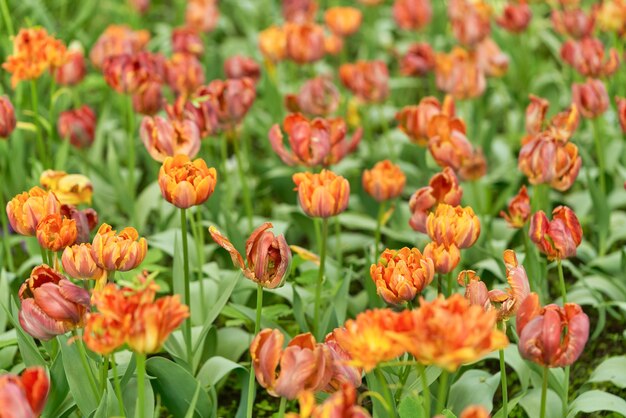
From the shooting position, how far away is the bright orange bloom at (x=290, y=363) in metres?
1.65

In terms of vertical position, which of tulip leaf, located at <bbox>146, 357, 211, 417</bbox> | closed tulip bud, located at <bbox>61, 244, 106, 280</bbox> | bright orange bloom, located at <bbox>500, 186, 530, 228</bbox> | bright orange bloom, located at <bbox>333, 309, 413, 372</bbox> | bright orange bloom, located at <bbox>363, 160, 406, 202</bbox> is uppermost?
bright orange bloom, located at <bbox>333, 309, 413, 372</bbox>

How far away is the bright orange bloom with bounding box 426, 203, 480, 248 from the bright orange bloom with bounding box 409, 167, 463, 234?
0.79 ft

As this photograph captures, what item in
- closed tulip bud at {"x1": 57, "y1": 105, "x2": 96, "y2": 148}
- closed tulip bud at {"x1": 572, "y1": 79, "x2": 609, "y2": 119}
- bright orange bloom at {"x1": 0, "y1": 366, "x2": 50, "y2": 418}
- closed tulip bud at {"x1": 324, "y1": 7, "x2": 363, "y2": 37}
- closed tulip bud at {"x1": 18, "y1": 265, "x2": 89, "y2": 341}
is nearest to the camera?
bright orange bloom at {"x1": 0, "y1": 366, "x2": 50, "y2": 418}

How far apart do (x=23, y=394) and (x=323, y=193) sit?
2.69 ft

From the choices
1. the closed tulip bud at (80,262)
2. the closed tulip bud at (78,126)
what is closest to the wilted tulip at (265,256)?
the closed tulip bud at (80,262)

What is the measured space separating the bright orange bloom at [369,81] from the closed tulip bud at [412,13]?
80cm

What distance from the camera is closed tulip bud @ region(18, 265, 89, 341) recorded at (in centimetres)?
181

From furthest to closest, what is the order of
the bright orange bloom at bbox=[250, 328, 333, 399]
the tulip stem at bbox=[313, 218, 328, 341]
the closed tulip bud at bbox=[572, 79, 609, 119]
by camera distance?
the closed tulip bud at bbox=[572, 79, 609, 119], the tulip stem at bbox=[313, 218, 328, 341], the bright orange bloom at bbox=[250, 328, 333, 399]

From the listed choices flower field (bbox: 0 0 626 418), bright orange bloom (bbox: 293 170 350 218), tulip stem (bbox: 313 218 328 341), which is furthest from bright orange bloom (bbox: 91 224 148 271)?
tulip stem (bbox: 313 218 328 341)

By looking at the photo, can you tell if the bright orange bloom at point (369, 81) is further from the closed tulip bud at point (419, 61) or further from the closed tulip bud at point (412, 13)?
the closed tulip bud at point (412, 13)

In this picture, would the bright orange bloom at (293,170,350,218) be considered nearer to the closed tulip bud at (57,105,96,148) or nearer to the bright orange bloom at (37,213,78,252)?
the bright orange bloom at (37,213,78,252)

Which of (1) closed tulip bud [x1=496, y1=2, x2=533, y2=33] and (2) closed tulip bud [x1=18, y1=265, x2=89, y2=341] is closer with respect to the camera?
(2) closed tulip bud [x1=18, y1=265, x2=89, y2=341]

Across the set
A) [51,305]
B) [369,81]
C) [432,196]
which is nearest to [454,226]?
[432,196]

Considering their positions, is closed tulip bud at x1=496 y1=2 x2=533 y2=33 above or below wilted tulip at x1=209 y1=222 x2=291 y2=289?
below
